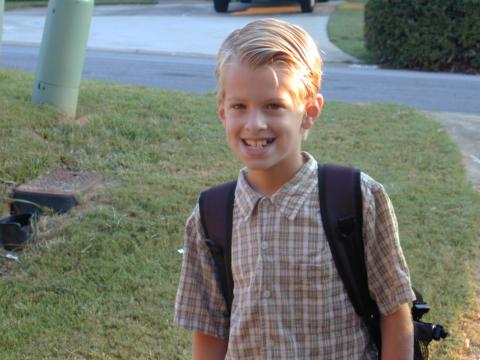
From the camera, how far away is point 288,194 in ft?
6.78

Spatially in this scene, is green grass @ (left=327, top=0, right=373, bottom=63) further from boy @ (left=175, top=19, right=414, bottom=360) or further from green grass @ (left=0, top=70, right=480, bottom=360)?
boy @ (left=175, top=19, right=414, bottom=360)

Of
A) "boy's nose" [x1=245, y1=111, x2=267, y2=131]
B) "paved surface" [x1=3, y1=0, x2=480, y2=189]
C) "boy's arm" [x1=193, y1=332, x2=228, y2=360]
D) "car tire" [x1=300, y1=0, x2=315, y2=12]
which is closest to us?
"boy's nose" [x1=245, y1=111, x2=267, y2=131]

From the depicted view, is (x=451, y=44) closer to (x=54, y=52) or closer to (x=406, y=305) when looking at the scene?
(x=54, y=52)

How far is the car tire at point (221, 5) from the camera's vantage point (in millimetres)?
28078

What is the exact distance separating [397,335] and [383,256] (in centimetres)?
20

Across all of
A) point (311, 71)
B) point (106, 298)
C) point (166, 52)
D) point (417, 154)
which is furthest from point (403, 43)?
point (311, 71)

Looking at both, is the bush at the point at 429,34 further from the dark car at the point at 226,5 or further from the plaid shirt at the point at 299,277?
the plaid shirt at the point at 299,277

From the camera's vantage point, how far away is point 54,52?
7.00 m

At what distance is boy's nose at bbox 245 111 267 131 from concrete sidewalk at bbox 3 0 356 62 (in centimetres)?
1572

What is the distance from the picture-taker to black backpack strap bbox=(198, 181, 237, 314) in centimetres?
213

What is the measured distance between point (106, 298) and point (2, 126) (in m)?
2.52

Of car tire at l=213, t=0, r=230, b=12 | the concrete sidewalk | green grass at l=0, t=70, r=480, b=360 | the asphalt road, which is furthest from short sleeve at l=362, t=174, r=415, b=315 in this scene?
car tire at l=213, t=0, r=230, b=12

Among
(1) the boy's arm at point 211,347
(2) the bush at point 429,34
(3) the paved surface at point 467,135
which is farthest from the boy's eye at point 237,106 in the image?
(2) the bush at point 429,34

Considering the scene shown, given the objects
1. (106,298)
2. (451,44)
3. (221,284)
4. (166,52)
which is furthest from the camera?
(166,52)
